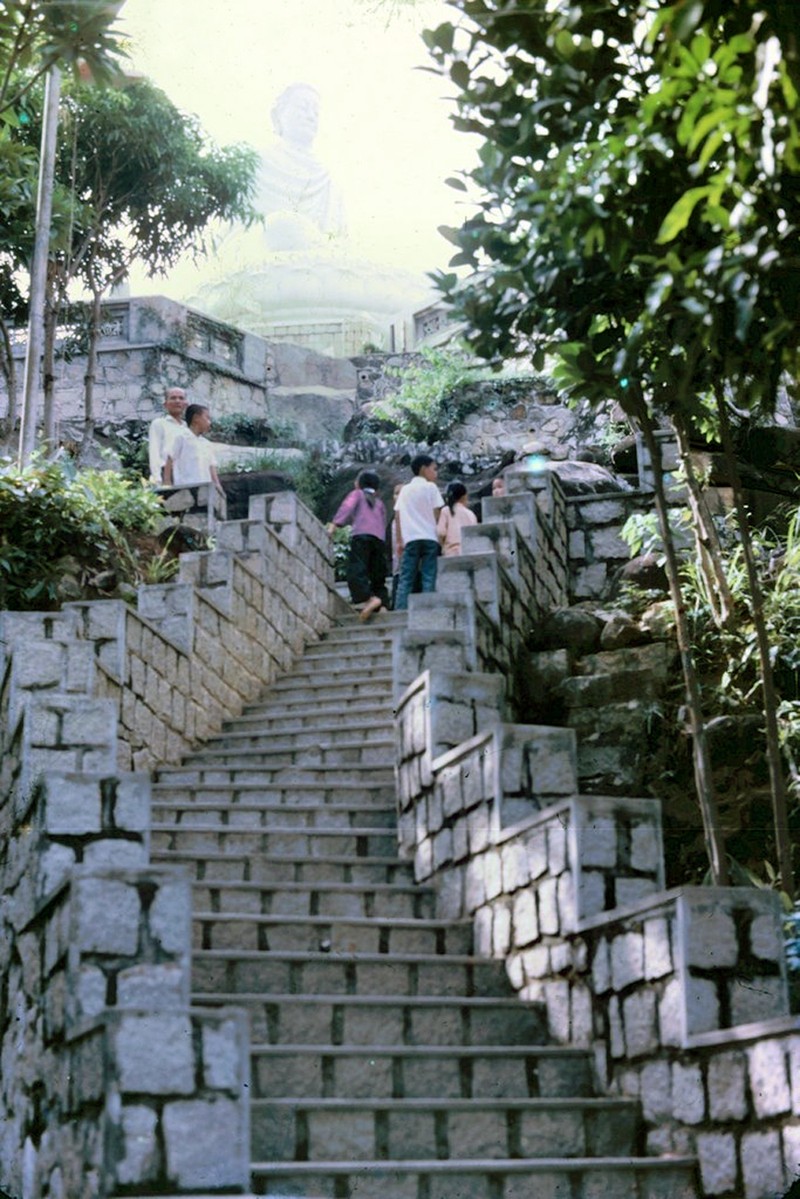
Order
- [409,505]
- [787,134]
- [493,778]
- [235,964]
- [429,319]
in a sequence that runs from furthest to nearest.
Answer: [429,319] → [409,505] → [493,778] → [235,964] → [787,134]

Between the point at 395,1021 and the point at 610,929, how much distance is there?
3.24 feet

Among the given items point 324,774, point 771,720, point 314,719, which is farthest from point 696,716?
point 314,719

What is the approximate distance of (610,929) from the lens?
270 inches

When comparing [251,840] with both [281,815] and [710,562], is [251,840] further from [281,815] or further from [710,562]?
[710,562]

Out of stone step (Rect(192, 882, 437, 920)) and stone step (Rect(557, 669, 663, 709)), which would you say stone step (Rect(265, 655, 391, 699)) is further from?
stone step (Rect(192, 882, 437, 920))

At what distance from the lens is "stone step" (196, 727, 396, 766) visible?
33.3 feet

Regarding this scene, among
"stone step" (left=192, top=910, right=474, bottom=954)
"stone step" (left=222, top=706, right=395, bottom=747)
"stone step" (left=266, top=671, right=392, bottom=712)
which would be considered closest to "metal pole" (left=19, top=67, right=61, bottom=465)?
"stone step" (left=266, top=671, right=392, bottom=712)

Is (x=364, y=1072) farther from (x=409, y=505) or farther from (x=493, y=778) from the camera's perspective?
(x=409, y=505)

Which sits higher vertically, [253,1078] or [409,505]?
[409,505]

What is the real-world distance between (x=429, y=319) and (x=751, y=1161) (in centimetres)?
2230

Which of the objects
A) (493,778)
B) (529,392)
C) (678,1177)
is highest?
(529,392)

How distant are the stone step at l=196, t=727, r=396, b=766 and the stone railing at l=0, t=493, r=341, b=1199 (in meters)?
0.53

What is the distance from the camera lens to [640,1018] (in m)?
6.62

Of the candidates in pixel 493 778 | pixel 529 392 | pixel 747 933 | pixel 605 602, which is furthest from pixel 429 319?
pixel 747 933
